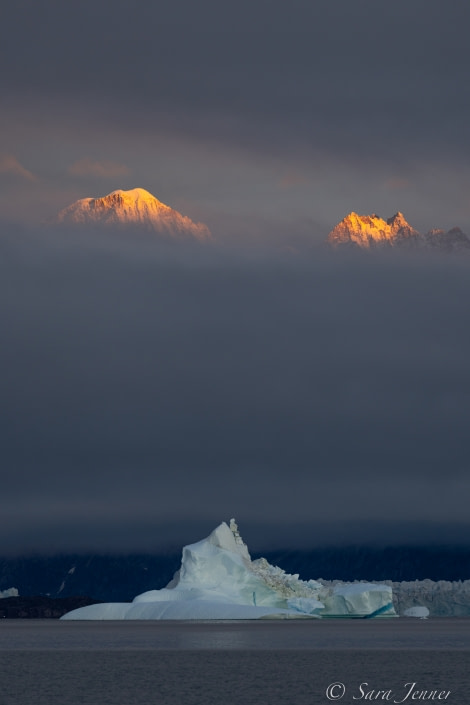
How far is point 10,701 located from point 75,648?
2737 inches

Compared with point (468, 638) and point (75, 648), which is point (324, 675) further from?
point (468, 638)

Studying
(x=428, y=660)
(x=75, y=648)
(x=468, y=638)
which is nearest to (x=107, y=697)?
(x=428, y=660)

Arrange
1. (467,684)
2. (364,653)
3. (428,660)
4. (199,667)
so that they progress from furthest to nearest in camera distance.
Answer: (364,653)
(428,660)
(199,667)
(467,684)

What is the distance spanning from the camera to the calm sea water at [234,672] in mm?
90438

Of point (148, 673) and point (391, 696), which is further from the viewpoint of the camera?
point (148, 673)

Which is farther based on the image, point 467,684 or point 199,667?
point 199,667

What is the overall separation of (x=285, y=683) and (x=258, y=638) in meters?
76.4

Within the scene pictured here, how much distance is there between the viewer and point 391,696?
89688 mm

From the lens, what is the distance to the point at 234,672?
11181cm

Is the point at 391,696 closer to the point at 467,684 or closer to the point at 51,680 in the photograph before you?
the point at 467,684

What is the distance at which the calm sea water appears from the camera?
297 feet

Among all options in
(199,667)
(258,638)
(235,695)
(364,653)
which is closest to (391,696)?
(235,695)

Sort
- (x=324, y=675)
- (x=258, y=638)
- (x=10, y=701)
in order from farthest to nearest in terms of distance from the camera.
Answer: (x=258, y=638) → (x=324, y=675) → (x=10, y=701)

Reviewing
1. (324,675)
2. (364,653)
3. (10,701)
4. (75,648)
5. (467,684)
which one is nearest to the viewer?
(10,701)
